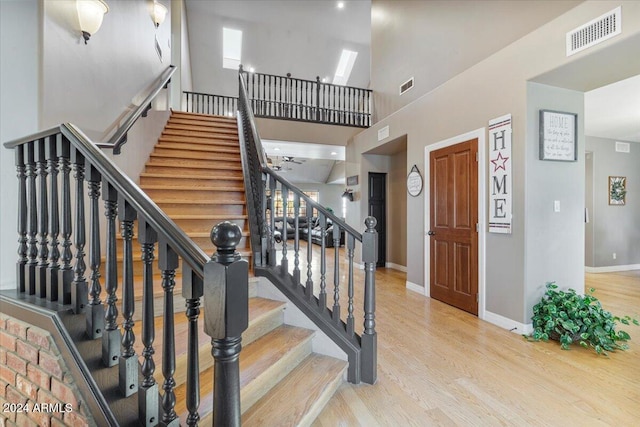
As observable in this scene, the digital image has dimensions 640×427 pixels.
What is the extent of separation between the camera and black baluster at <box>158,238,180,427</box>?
0.90 m

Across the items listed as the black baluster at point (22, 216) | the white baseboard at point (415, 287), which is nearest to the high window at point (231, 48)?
the white baseboard at point (415, 287)

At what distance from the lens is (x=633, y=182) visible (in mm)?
5957

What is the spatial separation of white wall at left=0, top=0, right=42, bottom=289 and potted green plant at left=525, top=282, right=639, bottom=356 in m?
3.87

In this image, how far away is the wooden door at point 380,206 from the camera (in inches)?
245

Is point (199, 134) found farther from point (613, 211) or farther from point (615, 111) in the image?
point (613, 211)

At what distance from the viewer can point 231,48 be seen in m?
9.00

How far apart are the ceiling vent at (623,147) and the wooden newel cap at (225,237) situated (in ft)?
26.2

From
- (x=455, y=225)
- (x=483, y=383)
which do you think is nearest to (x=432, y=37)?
(x=455, y=225)

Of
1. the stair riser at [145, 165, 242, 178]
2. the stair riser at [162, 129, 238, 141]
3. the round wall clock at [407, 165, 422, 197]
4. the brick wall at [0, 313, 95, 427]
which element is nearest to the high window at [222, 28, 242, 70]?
the stair riser at [162, 129, 238, 141]

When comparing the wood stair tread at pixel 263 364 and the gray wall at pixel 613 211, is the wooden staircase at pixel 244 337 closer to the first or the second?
the wood stair tread at pixel 263 364

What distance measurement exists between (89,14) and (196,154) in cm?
203

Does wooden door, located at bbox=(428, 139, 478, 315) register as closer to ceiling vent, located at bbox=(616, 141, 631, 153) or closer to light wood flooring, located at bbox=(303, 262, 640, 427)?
light wood flooring, located at bbox=(303, 262, 640, 427)

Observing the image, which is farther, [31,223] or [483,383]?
[483,383]

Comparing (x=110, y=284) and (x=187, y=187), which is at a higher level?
(x=187, y=187)
